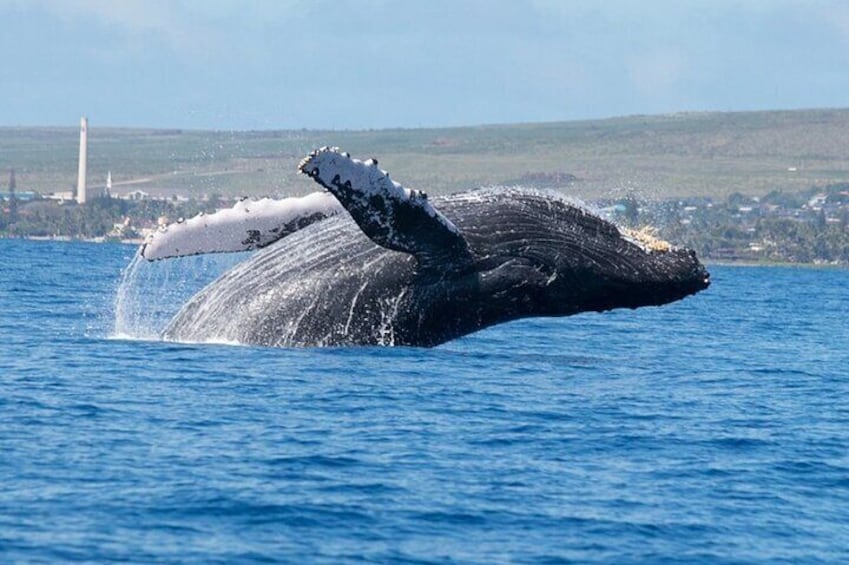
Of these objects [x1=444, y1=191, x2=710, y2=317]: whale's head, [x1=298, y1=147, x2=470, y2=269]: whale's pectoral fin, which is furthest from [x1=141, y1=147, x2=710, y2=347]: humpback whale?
[x1=298, y1=147, x2=470, y2=269]: whale's pectoral fin

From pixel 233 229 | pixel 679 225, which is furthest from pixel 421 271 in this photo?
pixel 679 225

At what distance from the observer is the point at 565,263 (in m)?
14.2

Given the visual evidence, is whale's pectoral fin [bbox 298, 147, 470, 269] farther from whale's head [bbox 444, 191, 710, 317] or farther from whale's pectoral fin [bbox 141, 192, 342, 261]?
whale's pectoral fin [bbox 141, 192, 342, 261]

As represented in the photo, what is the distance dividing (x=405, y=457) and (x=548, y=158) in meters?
156

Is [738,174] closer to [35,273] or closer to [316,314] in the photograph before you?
[35,273]

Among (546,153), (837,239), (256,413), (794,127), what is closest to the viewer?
(256,413)

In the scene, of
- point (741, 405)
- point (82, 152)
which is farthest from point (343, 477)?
point (82, 152)

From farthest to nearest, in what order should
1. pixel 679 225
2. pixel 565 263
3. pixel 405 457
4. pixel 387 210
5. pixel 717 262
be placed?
pixel 679 225
pixel 717 262
pixel 565 263
pixel 387 210
pixel 405 457

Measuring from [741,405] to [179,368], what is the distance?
177 inches

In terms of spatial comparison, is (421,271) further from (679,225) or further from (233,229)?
(679,225)

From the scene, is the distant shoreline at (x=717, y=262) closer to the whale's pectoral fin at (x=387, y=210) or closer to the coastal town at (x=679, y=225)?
the coastal town at (x=679, y=225)

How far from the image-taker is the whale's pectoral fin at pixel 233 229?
14250mm

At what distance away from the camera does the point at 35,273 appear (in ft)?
120

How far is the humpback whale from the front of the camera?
46.0 feet
